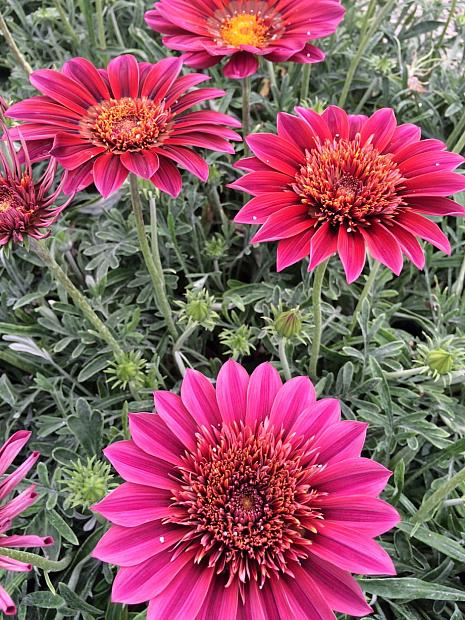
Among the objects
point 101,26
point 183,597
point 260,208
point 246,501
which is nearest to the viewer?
point 183,597

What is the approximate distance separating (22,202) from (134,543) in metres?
0.50

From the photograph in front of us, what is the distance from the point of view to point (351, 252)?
2.88 feet

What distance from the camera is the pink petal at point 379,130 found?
1.02 metres

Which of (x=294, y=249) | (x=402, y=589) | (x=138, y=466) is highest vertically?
(x=294, y=249)

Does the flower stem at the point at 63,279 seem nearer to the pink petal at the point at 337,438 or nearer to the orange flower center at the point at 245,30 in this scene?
the pink petal at the point at 337,438

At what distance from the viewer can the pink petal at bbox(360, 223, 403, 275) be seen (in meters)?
0.86

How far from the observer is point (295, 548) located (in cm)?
77

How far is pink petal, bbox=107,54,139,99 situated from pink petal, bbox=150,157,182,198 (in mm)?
251

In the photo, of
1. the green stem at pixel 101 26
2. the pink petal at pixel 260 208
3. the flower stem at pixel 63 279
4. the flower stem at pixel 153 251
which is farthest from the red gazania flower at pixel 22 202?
the green stem at pixel 101 26

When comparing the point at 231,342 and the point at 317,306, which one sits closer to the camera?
the point at 317,306

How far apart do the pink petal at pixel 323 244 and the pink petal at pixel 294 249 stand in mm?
19

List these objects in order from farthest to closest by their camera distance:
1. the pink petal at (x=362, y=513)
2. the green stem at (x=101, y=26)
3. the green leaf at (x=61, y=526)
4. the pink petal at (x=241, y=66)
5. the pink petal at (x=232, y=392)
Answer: the green stem at (x=101, y=26), the pink petal at (x=241, y=66), the green leaf at (x=61, y=526), the pink petal at (x=232, y=392), the pink petal at (x=362, y=513)

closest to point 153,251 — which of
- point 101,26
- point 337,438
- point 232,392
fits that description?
point 232,392

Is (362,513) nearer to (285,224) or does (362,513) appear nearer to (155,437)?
(155,437)
